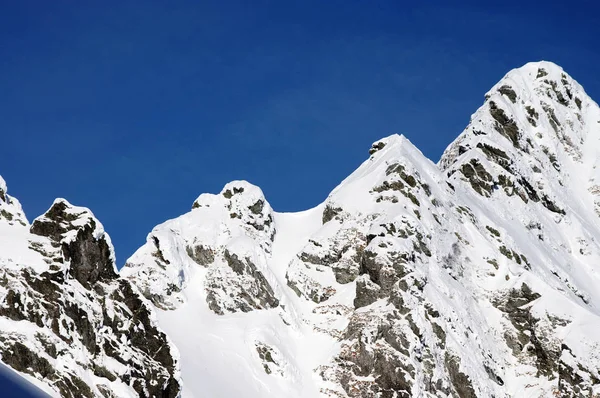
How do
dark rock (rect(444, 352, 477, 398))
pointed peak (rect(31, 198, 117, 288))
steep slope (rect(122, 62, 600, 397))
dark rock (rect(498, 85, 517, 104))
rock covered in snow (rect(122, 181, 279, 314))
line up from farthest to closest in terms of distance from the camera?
dark rock (rect(498, 85, 517, 104)) → rock covered in snow (rect(122, 181, 279, 314)) → dark rock (rect(444, 352, 477, 398)) → steep slope (rect(122, 62, 600, 397)) → pointed peak (rect(31, 198, 117, 288))

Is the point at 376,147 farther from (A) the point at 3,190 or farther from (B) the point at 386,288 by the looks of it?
(A) the point at 3,190

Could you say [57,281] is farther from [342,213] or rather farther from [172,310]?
[342,213]

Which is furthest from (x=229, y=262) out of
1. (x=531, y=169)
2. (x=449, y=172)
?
(x=531, y=169)

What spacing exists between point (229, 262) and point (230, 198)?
11.1 meters

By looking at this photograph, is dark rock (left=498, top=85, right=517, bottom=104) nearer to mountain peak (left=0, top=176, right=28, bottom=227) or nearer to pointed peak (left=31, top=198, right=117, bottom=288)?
pointed peak (left=31, top=198, right=117, bottom=288)

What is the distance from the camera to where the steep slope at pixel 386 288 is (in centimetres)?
5556

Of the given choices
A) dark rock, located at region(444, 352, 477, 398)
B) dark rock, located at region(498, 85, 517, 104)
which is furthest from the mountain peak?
dark rock, located at region(498, 85, 517, 104)

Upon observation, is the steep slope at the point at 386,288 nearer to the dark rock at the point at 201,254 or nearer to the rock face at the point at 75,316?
the dark rock at the point at 201,254

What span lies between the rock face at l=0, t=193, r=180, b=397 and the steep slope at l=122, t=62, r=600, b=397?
5525mm

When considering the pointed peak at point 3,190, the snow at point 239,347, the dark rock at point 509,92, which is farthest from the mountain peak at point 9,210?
the dark rock at point 509,92

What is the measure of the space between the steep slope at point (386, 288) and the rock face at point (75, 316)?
5525 millimetres

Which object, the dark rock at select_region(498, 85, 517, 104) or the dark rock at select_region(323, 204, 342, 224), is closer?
the dark rock at select_region(323, 204, 342, 224)

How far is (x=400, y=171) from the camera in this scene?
73188mm

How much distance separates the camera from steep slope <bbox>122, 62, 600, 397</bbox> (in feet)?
182
